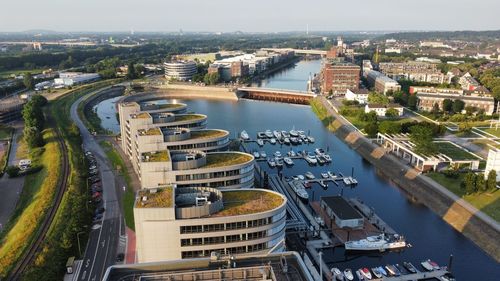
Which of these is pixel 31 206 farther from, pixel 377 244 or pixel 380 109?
pixel 380 109

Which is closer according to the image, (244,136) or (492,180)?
(492,180)

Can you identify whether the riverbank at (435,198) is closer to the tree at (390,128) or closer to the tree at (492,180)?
the tree at (390,128)

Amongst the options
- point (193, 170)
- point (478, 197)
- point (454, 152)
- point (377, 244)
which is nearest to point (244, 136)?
point (454, 152)

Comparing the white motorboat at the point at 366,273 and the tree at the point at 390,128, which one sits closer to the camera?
the white motorboat at the point at 366,273

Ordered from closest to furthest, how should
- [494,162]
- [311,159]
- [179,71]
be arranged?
[494,162] → [311,159] → [179,71]

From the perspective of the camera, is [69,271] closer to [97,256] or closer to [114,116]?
[97,256]

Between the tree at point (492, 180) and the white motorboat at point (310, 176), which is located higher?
the tree at point (492, 180)

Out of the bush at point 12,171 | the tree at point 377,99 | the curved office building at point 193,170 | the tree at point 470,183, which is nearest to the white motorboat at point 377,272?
the curved office building at point 193,170
